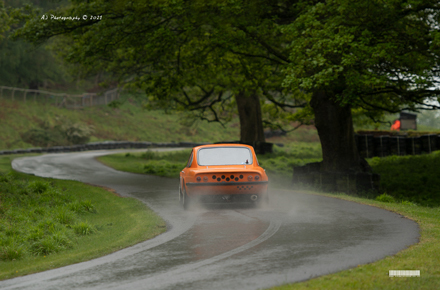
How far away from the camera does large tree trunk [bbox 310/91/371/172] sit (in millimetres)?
19281

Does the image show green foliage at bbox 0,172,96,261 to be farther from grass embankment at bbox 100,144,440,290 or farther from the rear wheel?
grass embankment at bbox 100,144,440,290

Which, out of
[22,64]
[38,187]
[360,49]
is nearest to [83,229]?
[38,187]

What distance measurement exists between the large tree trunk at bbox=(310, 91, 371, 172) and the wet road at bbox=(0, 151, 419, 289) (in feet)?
21.3

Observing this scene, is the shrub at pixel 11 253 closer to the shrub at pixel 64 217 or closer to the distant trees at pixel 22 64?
the shrub at pixel 64 217

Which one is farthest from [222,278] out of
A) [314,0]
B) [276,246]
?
[314,0]

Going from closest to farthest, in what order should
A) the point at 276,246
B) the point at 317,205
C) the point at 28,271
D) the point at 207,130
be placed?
the point at 28,271 < the point at 276,246 < the point at 317,205 < the point at 207,130

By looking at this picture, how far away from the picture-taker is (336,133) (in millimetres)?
19359

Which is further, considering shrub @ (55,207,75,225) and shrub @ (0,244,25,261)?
shrub @ (55,207,75,225)

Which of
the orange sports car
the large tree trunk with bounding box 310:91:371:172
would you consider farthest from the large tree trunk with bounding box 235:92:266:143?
the orange sports car

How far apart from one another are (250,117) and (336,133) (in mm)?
16135

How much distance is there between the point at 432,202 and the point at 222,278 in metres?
14.9

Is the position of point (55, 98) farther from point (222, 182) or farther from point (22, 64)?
point (222, 182)

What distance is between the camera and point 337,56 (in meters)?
16.2

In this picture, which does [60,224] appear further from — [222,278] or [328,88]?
[328,88]
